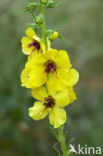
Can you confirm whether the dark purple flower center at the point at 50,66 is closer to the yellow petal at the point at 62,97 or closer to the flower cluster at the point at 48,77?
the flower cluster at the point at 48,77

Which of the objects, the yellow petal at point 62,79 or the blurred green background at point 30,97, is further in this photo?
the blurred green background at point 30,97

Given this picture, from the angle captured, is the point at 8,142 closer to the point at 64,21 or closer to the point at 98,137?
the point at 98,137

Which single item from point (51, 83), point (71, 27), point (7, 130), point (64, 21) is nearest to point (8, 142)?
point (7, 130)

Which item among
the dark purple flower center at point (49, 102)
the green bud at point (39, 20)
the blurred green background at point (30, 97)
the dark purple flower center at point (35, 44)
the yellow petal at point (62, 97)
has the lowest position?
the blurred green background at point (30, 97)

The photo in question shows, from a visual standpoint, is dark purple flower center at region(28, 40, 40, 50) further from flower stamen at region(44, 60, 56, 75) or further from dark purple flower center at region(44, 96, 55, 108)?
dark purple flower center at region(44, 96, 55, 108)

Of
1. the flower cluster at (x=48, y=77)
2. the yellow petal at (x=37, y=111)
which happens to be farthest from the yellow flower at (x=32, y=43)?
the yellow petal at (x=37, y=111)

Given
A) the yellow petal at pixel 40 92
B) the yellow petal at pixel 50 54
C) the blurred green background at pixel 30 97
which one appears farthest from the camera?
the blurred green background at pixel 30 97
